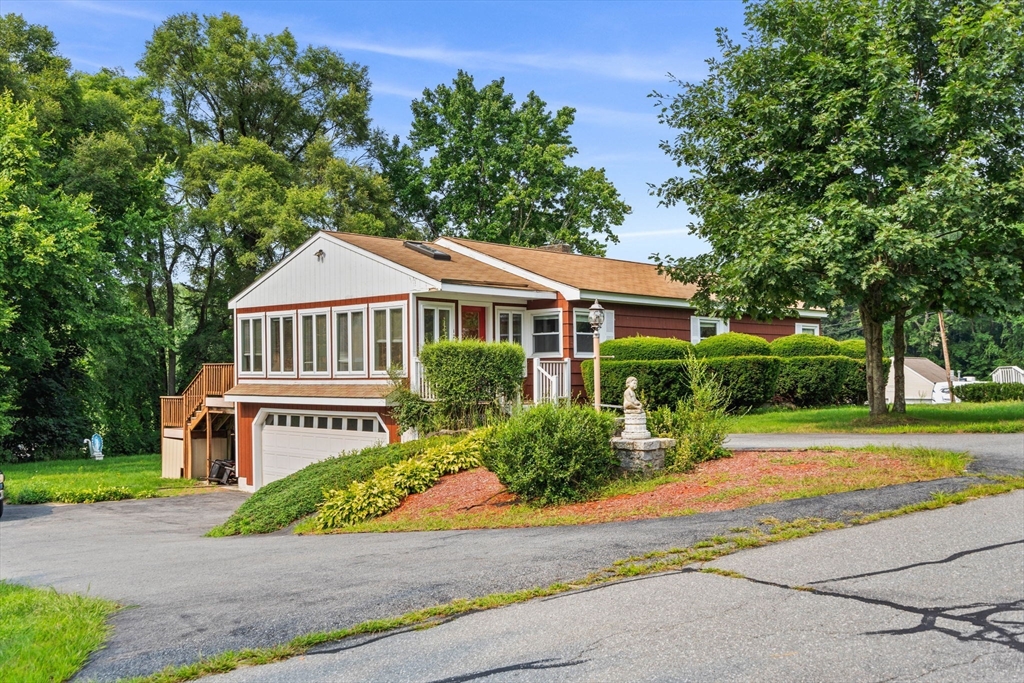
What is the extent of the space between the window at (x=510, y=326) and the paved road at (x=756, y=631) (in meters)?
14.4

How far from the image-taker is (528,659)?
5637 mm

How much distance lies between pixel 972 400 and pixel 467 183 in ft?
77.0

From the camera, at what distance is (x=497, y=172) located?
41.1 meters

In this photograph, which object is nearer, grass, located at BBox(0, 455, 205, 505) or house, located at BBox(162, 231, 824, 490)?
house, located at BBox(162, 231, 824, 490)

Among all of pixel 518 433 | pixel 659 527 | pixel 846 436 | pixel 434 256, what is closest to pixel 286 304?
pixel 434 256

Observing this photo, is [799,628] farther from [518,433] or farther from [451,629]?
[518,433]

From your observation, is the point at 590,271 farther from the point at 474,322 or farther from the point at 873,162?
the point at 873,162

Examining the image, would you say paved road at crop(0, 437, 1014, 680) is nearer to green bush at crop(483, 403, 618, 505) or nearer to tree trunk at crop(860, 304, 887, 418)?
green bush at crop(483, 403, 618, 505)

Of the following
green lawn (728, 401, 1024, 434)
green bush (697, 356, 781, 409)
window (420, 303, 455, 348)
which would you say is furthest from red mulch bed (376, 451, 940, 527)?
green bush (697, 356, 781, 409)

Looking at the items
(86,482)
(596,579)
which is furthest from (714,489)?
(86,482)

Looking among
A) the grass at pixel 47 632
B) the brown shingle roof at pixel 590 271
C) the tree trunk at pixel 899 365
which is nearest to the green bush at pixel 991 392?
the tree trunk at pixel 899 365

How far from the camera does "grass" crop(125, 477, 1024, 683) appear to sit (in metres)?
6.06

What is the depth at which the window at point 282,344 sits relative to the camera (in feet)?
77.2

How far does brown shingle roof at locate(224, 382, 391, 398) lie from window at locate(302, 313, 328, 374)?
511 mm
